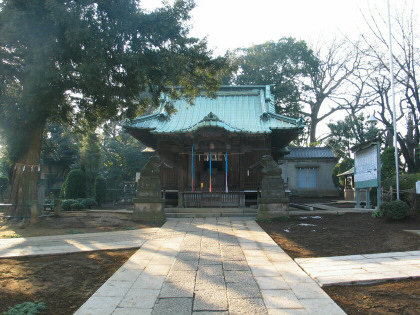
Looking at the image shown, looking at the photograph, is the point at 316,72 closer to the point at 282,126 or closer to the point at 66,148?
the point at 282,126

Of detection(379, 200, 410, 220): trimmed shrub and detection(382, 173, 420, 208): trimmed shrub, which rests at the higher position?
detection(382, 173, 420, 208): trimmed shrub

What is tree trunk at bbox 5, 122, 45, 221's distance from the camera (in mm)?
10461

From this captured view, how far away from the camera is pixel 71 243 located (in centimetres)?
714

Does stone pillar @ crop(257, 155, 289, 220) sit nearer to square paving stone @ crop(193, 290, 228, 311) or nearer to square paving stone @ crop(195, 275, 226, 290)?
square paving stone @ crop(195, 275, 226, 290)

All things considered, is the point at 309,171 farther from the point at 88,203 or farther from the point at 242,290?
the point at 242,290

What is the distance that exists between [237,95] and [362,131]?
15170mm

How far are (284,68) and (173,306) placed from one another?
1258 inches

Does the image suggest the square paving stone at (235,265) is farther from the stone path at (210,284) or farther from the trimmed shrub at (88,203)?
the trimmed shrub at (88,203)

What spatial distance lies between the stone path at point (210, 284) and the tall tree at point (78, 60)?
5.71m

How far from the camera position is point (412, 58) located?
621 inches

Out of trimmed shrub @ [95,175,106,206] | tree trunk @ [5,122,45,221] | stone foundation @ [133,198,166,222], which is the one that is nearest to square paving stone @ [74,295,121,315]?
stone foundation @ [133,198,166,222]

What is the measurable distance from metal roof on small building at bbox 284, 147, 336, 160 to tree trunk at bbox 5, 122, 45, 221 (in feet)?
65.0

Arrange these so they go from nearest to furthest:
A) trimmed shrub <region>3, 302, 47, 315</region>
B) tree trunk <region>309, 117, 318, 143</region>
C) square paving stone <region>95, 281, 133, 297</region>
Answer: trimmed shrub <region>3, 302, 47, 315</region> < square paving stone <region>95, 281, 133, 297</region> < tree trunk <region>309, 117, 318, 143</region>

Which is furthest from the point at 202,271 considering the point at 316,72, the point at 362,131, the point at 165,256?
the point at 316,72
